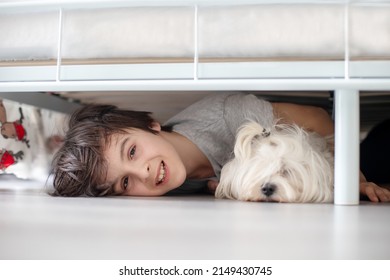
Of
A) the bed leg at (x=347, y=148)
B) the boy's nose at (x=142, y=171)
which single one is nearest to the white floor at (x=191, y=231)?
the bed leg at (x=347, y=148)

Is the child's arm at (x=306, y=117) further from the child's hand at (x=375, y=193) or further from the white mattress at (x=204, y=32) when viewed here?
the white mattress at (x=204, y=32)

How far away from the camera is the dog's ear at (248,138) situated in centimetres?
126

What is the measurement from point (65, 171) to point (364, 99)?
1.04 metres

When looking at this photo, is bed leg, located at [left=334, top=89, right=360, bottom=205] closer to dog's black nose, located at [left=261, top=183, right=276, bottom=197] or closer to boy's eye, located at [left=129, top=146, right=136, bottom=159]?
dog's black nose, located at [left=261, top=183, right=276, bottom=197]

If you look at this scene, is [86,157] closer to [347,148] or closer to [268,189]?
[268,189]

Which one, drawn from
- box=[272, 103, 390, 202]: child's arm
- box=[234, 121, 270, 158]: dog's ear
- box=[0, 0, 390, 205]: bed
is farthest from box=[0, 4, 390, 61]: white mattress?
box=[272, 103, 390, 202]: child's arm

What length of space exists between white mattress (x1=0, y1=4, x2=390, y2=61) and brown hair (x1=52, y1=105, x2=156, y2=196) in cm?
24

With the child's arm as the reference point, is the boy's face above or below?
below

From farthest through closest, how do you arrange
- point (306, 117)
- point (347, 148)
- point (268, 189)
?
point (306, 117) < point (268, 189) < point (347, 148)

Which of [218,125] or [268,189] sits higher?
[218,125]

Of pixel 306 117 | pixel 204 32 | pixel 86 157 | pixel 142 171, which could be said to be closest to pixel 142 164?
pixel 142 171

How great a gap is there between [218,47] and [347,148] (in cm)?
37

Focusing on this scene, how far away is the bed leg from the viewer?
1121mm

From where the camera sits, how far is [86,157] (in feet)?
4.35
